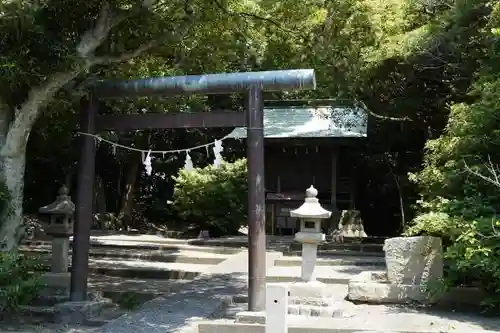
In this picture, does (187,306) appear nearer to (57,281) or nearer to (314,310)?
(314,310)

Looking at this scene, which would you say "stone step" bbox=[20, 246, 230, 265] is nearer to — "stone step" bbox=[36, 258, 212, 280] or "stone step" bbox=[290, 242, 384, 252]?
"stone step" bbox=[36, 258, 212, 280]

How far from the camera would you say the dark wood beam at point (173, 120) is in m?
9.06

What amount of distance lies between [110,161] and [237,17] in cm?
1619

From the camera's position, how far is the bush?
22.4 m

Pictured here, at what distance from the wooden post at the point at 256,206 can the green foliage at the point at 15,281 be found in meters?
3.16

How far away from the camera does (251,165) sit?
28.9 ft

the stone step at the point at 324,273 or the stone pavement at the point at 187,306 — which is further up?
the stone step at the point at 324,273

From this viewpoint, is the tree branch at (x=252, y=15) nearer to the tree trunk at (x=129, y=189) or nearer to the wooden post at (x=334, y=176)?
the wooden post at (x=334, y=176)

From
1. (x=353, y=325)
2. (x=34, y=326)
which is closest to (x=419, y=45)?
(x=353, y=325)

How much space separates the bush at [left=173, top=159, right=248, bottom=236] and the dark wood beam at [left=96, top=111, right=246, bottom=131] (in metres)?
12.5

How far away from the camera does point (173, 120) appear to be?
9328mm

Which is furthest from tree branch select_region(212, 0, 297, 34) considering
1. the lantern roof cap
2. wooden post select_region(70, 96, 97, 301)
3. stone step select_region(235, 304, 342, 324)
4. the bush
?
the bush

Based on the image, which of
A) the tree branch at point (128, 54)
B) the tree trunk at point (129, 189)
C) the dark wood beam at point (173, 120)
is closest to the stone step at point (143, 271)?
the dark wood beam at point (173, 120)

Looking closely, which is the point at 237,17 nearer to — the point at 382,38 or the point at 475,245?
the point at 382,38
